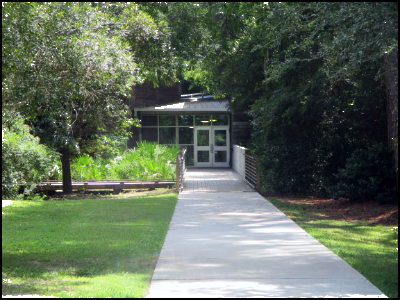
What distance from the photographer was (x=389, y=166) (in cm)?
1174

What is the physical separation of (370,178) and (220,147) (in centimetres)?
1501

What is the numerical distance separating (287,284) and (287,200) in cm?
859

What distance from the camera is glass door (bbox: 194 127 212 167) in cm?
2612

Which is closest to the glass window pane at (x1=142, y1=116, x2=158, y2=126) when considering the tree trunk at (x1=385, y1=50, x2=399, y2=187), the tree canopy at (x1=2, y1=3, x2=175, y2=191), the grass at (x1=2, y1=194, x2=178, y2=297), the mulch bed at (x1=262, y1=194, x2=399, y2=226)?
the tree canopy at (x1=2, y1=3, x2=175, y2=191)

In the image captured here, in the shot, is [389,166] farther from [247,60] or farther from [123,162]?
[123,162]

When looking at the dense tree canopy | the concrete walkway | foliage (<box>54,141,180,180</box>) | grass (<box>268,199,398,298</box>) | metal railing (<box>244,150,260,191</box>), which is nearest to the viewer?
the concrete walkway

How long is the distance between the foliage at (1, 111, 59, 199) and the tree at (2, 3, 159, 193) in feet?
2.34

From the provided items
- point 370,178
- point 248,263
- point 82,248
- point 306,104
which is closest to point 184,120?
point 306,104

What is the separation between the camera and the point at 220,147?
85.8ft

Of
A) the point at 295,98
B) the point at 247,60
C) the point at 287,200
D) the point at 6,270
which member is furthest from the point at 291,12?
the point at 6,270

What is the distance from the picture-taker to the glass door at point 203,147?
2612 cm

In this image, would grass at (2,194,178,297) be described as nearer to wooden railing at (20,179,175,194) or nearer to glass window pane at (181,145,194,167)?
wooden railing at (20,179,175,194)

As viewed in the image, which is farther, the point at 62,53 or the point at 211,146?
the point at 211,146

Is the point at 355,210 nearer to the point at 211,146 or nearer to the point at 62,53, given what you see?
the point at 62,53
